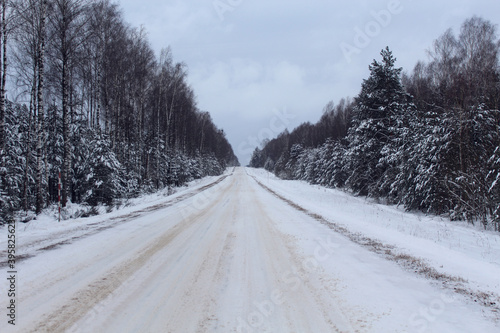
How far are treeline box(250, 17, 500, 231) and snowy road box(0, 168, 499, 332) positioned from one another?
6827 mm

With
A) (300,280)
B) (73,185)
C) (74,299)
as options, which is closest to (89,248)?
(74,299)

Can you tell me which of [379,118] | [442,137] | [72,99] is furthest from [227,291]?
[72,99]

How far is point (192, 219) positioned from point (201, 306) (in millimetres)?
6595

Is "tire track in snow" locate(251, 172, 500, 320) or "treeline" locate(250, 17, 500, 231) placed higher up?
"treeline" locate(250, 17, 500, 231)

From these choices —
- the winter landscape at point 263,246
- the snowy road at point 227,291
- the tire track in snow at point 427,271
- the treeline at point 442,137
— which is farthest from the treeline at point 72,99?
the treeline at point 442,137

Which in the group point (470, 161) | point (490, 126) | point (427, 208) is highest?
point (490, 126)

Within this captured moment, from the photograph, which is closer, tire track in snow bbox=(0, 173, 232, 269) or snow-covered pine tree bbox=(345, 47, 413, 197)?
tire track in snow bbox=(0, 173, 232, 269)

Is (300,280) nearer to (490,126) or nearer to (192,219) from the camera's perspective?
(192,219)

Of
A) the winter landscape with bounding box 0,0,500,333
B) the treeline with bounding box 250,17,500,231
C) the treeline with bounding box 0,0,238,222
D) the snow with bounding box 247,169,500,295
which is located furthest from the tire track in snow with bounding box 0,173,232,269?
the treeline with bounding box 250,17,500,231

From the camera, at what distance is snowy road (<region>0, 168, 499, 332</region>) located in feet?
10.3

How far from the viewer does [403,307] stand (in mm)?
3549

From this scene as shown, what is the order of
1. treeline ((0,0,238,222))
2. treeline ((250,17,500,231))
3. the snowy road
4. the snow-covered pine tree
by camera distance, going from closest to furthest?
1. the snowy road
2. treeline ((250,17,500,231))
3. treeline ((0,0,238,222))
4. the snow-covered pine tree

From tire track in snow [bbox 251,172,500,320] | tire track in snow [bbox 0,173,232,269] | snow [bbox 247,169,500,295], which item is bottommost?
snow [bbox 247,169,500,295]

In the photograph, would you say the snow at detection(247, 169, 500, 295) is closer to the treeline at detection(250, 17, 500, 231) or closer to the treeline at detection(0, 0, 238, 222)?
the treeline at detection(250, 17, 500, 231)
